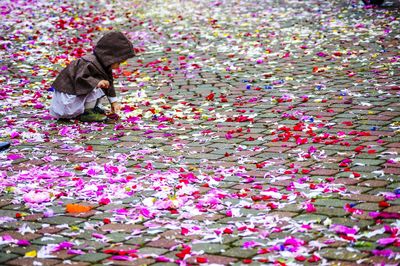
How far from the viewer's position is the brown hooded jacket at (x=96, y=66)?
7711 mm

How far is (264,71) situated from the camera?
10016mm

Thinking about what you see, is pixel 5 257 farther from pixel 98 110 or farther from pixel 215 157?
pixel 98 110

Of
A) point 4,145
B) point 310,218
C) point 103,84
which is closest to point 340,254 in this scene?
point 310,218

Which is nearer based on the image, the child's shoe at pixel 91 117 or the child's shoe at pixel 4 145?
the child's shoe at pixel 4 145

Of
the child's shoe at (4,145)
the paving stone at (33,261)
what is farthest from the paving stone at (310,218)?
the child's shoe at (4,145)

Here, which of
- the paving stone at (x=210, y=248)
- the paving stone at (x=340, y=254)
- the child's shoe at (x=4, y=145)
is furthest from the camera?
the child's shoe at (x=4, y=145)

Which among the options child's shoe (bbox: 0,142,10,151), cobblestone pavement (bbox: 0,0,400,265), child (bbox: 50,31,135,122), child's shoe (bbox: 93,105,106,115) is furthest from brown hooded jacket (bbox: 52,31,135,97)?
child's shoe (bbox: 0,142,10,151)

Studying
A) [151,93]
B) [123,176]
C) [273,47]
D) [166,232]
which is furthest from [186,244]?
[273,47]

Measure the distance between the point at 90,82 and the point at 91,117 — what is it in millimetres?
434

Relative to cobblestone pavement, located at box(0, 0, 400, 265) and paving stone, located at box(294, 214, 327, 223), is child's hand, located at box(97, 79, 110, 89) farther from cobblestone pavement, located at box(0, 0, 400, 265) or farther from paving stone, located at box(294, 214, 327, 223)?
paving stone, located at box(294, 214, 327, 223)

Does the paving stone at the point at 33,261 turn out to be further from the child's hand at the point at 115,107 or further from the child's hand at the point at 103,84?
the child's hand at the point at 115,107

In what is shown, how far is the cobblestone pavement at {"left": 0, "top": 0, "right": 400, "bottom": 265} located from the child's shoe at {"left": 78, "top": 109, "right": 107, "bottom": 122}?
0.13 metres

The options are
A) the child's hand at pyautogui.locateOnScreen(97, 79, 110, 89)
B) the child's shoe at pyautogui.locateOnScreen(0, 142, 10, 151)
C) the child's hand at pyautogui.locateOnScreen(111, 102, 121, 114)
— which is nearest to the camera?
the child's shoe at pyautogui.locateOnScreen(0, 142, 10, 151)

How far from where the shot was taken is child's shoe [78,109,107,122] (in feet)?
25.6
